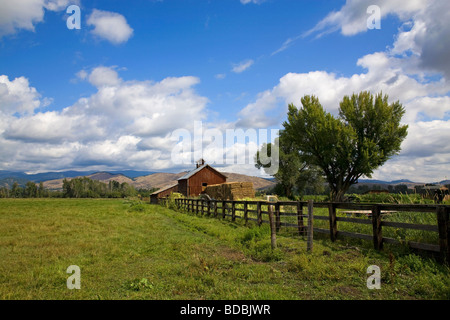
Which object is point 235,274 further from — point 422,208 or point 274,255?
point 422,208

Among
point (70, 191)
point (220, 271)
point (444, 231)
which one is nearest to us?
point (444, 231)

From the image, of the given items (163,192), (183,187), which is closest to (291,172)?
(183,187)

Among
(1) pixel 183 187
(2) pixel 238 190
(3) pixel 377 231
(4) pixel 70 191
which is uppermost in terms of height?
(2) pixel 238 190

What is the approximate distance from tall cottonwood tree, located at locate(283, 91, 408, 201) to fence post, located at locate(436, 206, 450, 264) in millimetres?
23701

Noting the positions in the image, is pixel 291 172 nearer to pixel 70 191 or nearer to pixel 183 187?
pixel 183 187

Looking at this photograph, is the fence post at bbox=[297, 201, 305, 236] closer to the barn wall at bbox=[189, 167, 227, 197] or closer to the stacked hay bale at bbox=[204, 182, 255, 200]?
the stacked hay bale at bbox=[204, 182, 255, 200]

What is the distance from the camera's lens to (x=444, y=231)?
527 cm

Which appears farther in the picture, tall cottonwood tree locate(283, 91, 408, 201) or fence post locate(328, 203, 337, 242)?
tall cottonwood tree locate(283, 91, 408, 201)

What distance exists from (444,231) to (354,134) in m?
24.9

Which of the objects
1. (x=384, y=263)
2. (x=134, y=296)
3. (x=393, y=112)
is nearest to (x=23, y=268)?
(x=134, y=296)

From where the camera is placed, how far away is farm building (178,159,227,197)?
43906mm

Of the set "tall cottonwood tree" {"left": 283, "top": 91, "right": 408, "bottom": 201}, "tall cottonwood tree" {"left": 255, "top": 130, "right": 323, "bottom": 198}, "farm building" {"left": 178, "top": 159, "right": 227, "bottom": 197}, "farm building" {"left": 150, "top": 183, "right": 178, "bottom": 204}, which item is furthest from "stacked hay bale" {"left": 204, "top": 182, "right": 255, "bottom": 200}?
"farm building" {"left": 150, "top": 183, "right": 178, "bottom": 204}

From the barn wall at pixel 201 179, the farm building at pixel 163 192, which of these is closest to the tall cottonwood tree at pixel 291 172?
the barn wall at pixel 201 179

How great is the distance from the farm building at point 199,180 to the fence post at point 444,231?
130 ft
